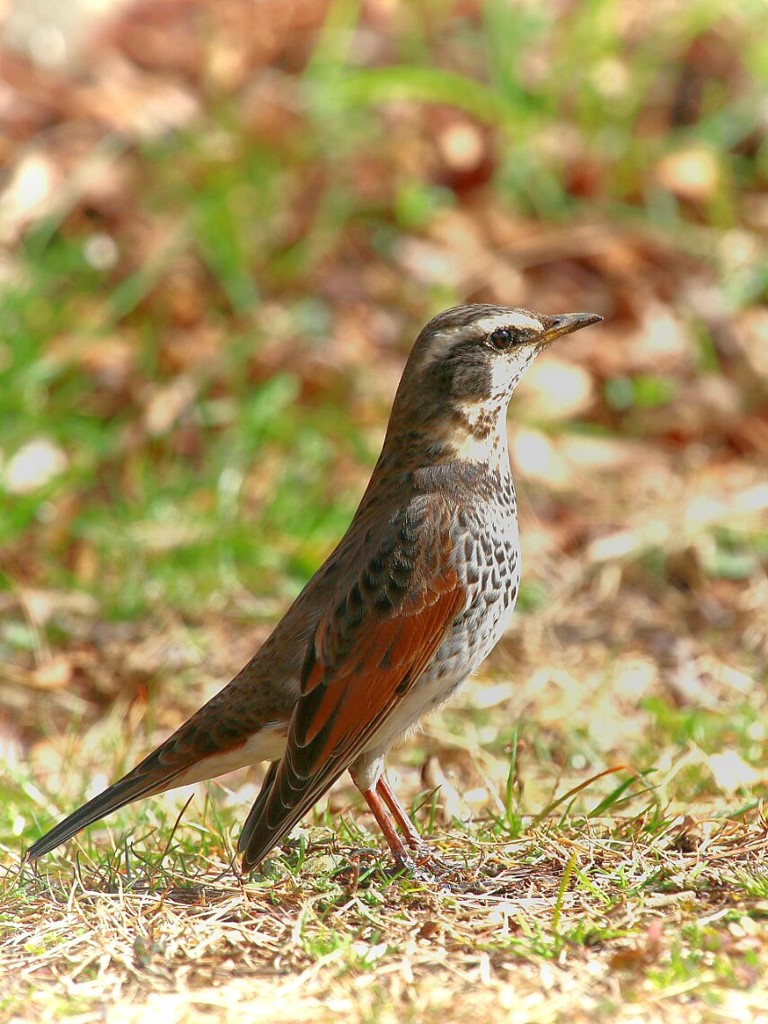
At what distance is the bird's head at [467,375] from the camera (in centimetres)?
497

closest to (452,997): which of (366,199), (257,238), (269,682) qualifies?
A: (269,682)

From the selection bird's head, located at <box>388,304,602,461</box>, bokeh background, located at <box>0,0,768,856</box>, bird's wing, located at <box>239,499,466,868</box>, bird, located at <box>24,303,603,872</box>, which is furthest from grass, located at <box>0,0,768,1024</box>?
bird's head, located at <box>388,304,602,461</box>

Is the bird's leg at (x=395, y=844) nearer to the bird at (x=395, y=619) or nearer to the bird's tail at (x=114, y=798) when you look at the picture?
the bird at (x=395, y=619)

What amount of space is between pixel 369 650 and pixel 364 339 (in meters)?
5.25

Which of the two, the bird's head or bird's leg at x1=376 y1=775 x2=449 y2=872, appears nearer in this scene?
bird's leg at x1=376 y1=775 x2=449 y2=872

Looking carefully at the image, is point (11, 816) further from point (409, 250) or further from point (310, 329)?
point (409, 250)

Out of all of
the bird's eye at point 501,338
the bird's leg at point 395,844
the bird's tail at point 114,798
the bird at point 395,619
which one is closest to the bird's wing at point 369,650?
the bird at point 395,619

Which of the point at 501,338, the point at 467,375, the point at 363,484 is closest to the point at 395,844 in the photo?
the point at 467,375

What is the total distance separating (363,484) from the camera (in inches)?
330

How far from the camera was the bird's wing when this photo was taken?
4461 mm

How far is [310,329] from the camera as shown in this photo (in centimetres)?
944

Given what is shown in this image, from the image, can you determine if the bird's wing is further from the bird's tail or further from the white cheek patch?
the white cheek patch

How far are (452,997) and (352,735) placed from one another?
36.7 inches

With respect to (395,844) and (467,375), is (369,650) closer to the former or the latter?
(395,844)
